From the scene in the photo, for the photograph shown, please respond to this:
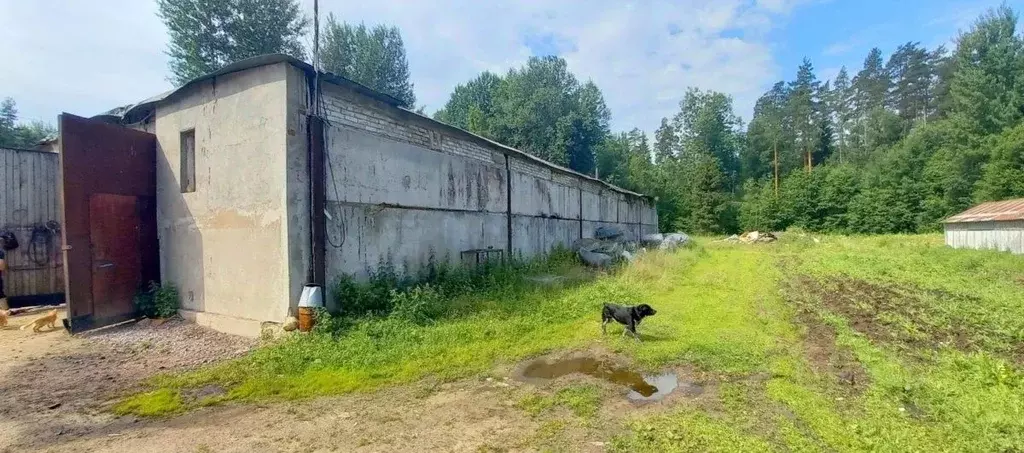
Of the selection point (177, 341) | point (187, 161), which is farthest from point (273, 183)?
point (177, 341)

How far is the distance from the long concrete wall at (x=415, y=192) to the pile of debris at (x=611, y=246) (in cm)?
156

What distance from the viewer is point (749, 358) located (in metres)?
4.95

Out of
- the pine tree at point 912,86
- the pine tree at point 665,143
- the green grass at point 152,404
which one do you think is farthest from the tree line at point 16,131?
the pine tree at point 912,86

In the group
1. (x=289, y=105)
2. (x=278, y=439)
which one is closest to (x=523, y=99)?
(x=289, y=105)

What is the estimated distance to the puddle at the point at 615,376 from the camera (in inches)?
162

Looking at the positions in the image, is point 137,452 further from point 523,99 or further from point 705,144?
point 705,144

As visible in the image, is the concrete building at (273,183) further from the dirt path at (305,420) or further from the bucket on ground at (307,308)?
the dirt path at (305,420)

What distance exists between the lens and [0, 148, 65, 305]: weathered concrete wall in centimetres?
823

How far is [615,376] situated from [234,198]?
18.7ft

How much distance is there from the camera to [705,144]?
1704 inches

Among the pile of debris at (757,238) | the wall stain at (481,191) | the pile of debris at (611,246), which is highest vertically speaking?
the wall stain at (481,191)

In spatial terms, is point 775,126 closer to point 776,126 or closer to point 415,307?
point 776,126

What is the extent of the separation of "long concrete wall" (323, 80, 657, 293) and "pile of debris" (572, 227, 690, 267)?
156 cm

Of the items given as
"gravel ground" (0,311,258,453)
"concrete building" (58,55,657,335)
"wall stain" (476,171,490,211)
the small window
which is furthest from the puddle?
the small window
